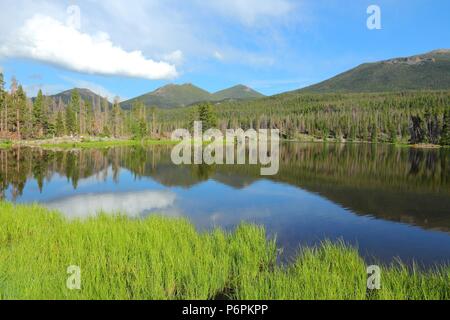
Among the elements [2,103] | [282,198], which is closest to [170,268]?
[282,198]

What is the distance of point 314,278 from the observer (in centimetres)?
980

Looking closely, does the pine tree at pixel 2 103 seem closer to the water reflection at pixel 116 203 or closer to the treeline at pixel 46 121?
the treeline at pixel 46 121

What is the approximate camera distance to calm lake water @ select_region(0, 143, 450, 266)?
763 inches

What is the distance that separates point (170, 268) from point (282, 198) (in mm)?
20354

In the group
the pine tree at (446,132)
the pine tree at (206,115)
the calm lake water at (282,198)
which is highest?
the pine tree at (206,115)

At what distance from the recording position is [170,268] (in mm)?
10766

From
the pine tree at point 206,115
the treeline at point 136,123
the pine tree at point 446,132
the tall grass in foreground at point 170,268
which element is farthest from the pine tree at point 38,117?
the pine tree at point 446,132

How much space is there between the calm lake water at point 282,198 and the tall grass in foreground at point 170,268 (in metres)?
4.00

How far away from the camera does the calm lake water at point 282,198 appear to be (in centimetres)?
1938

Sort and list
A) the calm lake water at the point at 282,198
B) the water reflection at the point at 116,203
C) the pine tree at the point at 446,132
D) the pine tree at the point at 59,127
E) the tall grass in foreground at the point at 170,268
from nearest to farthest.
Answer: the tall grass in foreground at the point at 170,268, the calm lake water at the point at 282,198, the water reflection at the point at 116,203, the pine tree at the point at 59,127, the pine tree at the point at 446,132

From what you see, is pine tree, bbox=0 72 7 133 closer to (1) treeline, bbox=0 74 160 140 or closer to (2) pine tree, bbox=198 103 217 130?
(1) treeline, bbox=0 74 160 140

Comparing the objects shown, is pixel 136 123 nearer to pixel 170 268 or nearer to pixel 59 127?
pixel 59 127

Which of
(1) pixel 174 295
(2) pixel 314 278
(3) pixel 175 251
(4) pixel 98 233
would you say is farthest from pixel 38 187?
(2) pixel 314 278
